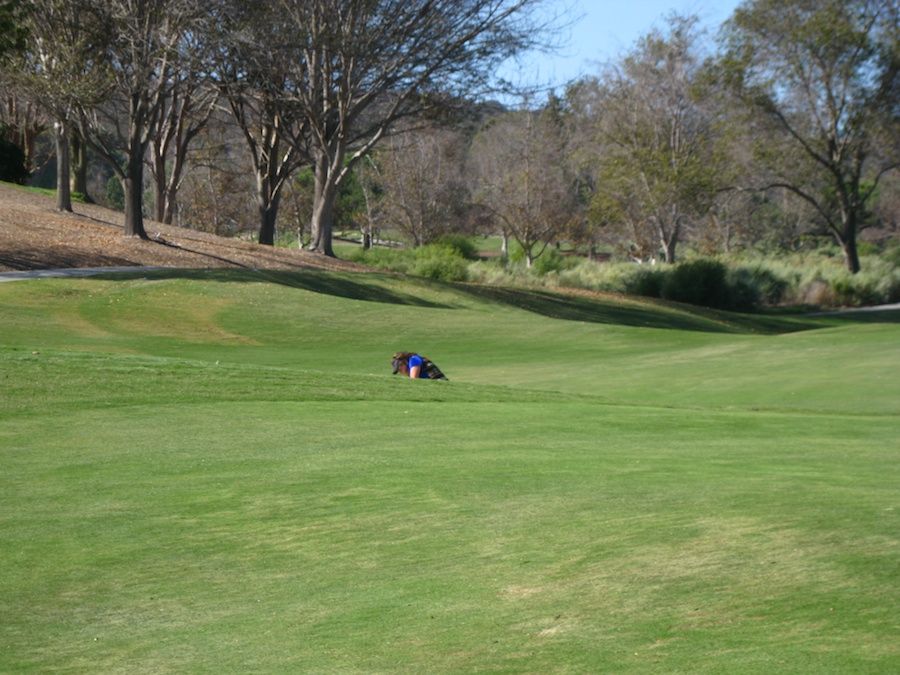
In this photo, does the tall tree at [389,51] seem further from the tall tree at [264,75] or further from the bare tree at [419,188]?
the bare tree at [419,188]

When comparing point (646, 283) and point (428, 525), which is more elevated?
point (428, 525)

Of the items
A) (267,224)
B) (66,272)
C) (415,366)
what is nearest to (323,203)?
(267,224)

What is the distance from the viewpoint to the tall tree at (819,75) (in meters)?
48.2

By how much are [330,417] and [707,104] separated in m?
49.4

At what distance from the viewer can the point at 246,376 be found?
14.6m

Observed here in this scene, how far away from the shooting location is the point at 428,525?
653cm

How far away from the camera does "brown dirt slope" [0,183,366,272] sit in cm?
3192

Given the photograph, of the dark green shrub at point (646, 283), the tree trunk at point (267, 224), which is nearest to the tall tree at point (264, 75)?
the tree trunk at point (267, 224)

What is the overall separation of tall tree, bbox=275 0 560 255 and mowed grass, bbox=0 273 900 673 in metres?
24.4

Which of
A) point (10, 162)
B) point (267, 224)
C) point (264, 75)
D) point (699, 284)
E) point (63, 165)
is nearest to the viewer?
point (264, 75)

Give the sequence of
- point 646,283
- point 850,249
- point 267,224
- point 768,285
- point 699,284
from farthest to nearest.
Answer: point 850,249 → point 768,285 → point 646,283 → point 267,224 → point 699,284

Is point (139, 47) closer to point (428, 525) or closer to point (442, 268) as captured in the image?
A: point (442, 268)

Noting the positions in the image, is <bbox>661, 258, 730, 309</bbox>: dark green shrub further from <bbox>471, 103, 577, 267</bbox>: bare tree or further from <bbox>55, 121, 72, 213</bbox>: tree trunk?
<bbox>55, 121, 72, 213</bbox>: tree trunk

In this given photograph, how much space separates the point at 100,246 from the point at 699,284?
2625cm
